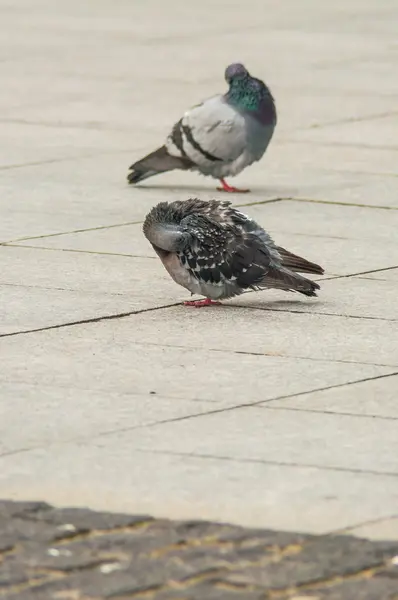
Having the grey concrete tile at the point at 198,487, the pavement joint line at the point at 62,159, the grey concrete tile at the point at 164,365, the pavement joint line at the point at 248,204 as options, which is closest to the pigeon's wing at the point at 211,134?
the pavement joint line at the point at 248,204

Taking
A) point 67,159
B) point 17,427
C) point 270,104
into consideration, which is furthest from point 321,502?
point 67,159

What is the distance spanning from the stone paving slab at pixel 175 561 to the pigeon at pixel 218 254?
10.6ft

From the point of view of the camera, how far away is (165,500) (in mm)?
5898

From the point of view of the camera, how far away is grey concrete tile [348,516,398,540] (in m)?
5.55

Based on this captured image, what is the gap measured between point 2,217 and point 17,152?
2846mm

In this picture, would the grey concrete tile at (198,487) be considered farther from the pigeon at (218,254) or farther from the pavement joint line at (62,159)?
the pavement joint line at (62,159)

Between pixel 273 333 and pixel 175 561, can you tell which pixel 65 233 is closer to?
pixel 273 333

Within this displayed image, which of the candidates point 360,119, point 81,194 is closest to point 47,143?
point 81,194

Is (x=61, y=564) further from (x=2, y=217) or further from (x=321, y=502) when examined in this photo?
(x=2, y=217)

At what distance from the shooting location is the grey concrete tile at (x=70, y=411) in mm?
6664

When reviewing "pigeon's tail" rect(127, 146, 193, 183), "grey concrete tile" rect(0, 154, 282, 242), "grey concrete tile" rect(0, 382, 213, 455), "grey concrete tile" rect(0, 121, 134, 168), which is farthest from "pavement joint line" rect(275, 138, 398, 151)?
"grey concrete tile" rect(0, 382, 213, 455)

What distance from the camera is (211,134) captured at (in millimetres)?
12516

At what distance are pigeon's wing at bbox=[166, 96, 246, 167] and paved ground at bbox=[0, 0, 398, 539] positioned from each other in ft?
1.14

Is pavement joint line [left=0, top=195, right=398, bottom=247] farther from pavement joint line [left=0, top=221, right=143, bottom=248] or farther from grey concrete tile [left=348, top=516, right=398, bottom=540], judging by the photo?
grey concrete tile [left=348, top=516, right=398, bottom=540]
